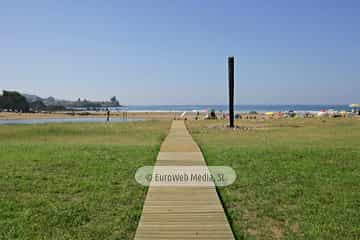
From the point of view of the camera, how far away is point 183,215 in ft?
16.2

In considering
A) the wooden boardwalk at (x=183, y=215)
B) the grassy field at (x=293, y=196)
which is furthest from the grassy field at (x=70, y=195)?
the grassy field at (x=293, y=196)

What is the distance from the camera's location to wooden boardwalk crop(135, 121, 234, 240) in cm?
425

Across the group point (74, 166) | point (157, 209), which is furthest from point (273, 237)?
point (74, 166)

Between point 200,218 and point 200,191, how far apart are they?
4.56ft

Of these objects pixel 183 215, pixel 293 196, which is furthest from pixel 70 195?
pixel 293 196

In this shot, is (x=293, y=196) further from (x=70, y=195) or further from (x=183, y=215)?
(x=70, y=195)

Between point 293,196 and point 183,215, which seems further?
point 293,196

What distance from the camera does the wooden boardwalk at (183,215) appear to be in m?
4.25

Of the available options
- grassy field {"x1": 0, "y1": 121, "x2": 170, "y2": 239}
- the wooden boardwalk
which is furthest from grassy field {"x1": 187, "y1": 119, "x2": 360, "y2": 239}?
grassy field {"x1": 0, "y1": 121, "x2": 170, "y2": 239}

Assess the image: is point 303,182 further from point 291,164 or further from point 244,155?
point 244,155

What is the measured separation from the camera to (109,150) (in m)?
11.4

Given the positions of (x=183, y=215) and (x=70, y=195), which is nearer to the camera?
(x=183, y=215)

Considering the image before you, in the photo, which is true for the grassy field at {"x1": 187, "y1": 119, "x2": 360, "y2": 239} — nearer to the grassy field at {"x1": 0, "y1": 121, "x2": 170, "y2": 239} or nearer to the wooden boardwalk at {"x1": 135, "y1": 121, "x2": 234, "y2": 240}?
the wooden boardwalk at {"x1": 135, "y1": 121, "x2": 234, "y2": 240}

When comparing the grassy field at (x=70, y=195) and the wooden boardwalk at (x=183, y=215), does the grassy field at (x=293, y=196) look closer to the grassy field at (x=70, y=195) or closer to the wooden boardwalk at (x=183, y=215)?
the wooden boardwalk at (x=183, y=215)
